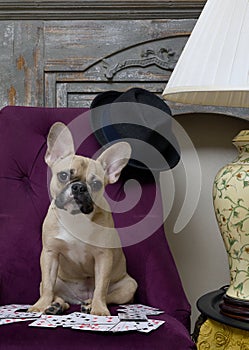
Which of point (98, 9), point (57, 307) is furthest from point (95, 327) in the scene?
point (98, 9)

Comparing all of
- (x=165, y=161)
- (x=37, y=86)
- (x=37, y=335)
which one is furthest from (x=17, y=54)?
(x=37, y=335)

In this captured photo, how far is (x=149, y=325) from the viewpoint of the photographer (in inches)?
49.8

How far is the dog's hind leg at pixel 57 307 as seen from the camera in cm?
134

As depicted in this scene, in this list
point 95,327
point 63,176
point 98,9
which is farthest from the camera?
point 98,9

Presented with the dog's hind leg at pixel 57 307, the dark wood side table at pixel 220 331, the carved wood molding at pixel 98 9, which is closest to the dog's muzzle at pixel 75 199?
the dog's hind leg at pixel 57 307

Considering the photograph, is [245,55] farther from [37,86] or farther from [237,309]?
[37,86]

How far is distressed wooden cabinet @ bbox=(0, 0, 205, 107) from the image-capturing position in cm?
200

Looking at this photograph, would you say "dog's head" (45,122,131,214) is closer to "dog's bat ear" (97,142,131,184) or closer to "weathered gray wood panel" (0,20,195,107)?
"dog's bat ear" (97,142,131,184)

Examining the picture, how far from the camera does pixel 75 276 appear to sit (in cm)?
150

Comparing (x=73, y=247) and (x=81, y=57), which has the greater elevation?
(x=81, y=57)

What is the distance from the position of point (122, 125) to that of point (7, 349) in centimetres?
75

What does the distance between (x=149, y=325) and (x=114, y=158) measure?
1.46ft

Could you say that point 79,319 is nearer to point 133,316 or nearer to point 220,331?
point 133,316

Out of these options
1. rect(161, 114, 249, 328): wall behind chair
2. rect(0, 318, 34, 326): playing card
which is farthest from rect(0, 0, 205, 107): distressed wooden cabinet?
rect(0, 318, 34, 326): playing card
